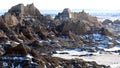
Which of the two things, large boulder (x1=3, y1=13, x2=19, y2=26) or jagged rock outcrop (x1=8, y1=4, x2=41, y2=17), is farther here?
jagged rock outcrop (x1=8, y1=4, x2=41, y2=17)

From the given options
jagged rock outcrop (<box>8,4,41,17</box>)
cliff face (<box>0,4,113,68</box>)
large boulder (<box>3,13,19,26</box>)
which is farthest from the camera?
jagged rock outcrop (<box>8,4,41,17</box>)

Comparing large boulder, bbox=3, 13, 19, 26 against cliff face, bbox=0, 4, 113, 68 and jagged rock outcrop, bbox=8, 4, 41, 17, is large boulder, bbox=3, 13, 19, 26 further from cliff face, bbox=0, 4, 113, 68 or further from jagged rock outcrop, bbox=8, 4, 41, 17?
jagged rock outcrop, bbox=8, 4, 41, 17

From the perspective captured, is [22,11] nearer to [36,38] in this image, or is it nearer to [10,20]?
[10,20]

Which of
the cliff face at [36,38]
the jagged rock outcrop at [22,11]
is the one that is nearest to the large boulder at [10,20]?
the cliff face at [36,38]

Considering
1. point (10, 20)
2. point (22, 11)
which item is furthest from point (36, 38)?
point (22, 11)

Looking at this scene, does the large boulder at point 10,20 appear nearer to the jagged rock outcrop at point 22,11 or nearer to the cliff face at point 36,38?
the cliff face at point 36,38

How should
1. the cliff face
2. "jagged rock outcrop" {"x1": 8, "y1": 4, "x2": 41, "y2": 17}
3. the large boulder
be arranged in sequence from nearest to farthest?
the cliff face < the large boulder < "jagged rock outcrop" {"x1": 8, "y1": 4, "x2": 41, "y2": 17}

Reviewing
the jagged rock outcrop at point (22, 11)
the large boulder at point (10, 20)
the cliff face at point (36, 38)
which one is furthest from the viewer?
the jagged rock outcrop at point (22, 11)

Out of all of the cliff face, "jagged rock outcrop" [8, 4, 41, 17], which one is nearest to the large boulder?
the cliff face

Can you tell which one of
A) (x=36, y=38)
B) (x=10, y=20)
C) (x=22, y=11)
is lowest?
(x=36, y=38)

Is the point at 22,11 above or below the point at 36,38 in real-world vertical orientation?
above

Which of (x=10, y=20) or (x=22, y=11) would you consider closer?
(x=10, y=20)

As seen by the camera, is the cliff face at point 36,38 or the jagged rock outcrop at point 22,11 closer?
the cliff face at point 36,38

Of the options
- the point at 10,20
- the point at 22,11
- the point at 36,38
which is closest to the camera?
the point at 36,38
